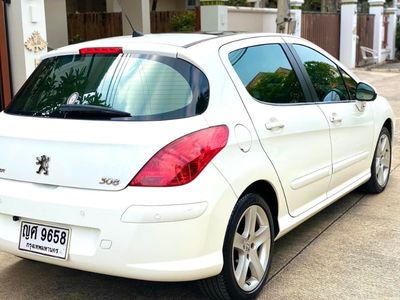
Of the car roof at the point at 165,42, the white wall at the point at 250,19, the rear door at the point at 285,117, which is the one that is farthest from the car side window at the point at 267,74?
the white wall at the point at 250,19

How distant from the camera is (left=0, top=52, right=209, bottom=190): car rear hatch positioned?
3154 millimetres

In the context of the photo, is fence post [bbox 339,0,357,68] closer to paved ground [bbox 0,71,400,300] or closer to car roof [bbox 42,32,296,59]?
paved ground [bbox 0,71,400,300]

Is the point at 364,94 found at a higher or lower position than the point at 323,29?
lower

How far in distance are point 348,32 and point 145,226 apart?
19407 mm

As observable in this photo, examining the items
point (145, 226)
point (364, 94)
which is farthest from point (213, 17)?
point (145, 226)

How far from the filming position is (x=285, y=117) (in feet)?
13.2

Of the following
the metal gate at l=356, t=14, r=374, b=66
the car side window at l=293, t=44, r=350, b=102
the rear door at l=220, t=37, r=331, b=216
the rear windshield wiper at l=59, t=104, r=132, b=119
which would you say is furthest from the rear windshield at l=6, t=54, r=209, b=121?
the metal gate at l=356, t=14, r=374, b=66

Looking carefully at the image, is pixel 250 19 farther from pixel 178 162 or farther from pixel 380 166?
pixel 178 162

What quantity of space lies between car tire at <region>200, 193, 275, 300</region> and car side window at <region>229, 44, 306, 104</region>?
2.52 ft

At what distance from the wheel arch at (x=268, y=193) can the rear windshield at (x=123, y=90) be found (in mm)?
638

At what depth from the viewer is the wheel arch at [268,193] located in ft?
12.0

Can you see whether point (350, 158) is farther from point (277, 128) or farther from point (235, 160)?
point (235, 160)

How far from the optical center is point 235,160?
3391 millimetres

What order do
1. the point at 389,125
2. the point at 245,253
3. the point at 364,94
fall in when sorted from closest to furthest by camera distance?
the point at 245,253, the point at 364,94, the point at 389,125
